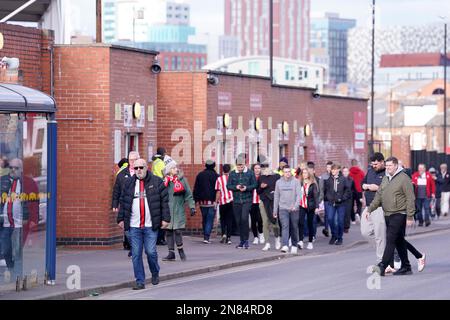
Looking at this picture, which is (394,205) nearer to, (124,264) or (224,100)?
(124,264)

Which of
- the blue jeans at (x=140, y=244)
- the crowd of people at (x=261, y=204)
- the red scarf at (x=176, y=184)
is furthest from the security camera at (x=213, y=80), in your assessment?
the blue jeans at (x=140, y=244)

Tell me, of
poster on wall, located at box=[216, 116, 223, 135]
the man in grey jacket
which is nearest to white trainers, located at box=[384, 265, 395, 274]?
the man in grey jacket

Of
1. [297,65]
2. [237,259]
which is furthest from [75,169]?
[297,65]

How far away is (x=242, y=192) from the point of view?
24.2 m

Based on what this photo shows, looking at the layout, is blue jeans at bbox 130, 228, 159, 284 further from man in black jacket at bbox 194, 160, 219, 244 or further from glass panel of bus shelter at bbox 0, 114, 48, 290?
man in black jacket at bbox 194, 160, 219, 244

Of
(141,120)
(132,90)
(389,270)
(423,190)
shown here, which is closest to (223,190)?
(141,120)

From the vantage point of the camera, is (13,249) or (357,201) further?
(357,201)

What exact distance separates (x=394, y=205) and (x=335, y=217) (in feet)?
27.0

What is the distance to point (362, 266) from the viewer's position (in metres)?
20.5

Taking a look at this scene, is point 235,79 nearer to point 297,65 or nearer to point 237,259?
point 237,259

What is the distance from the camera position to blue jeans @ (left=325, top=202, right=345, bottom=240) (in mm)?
26312

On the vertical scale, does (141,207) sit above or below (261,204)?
above

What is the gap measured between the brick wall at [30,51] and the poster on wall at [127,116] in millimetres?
1779
